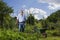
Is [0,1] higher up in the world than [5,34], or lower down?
higher up

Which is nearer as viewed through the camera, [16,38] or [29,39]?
[16,38]

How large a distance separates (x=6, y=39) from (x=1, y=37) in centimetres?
21

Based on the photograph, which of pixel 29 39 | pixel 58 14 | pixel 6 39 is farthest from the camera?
pixel 58 14

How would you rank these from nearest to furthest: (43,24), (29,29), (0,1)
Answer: (29,29) → (0,1) → (43,24)

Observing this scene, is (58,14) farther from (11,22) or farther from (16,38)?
(16,38)

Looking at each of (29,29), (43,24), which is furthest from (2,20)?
(43,24)

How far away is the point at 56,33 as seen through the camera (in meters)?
33.6

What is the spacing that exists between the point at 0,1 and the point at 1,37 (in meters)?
25.9

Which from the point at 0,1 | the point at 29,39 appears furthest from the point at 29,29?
the point at 29,39

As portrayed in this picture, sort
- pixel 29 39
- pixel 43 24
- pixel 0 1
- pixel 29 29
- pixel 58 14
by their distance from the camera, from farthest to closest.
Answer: pixel 58 14
pixel 43 24
pixel 0 1
pixel 29 29
pixel 29 39

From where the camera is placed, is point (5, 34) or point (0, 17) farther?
point (0, 17)

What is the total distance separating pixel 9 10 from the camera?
1347 inches

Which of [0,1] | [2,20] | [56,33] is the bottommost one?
[56,33]

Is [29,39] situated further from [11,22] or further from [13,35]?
[11,22]
